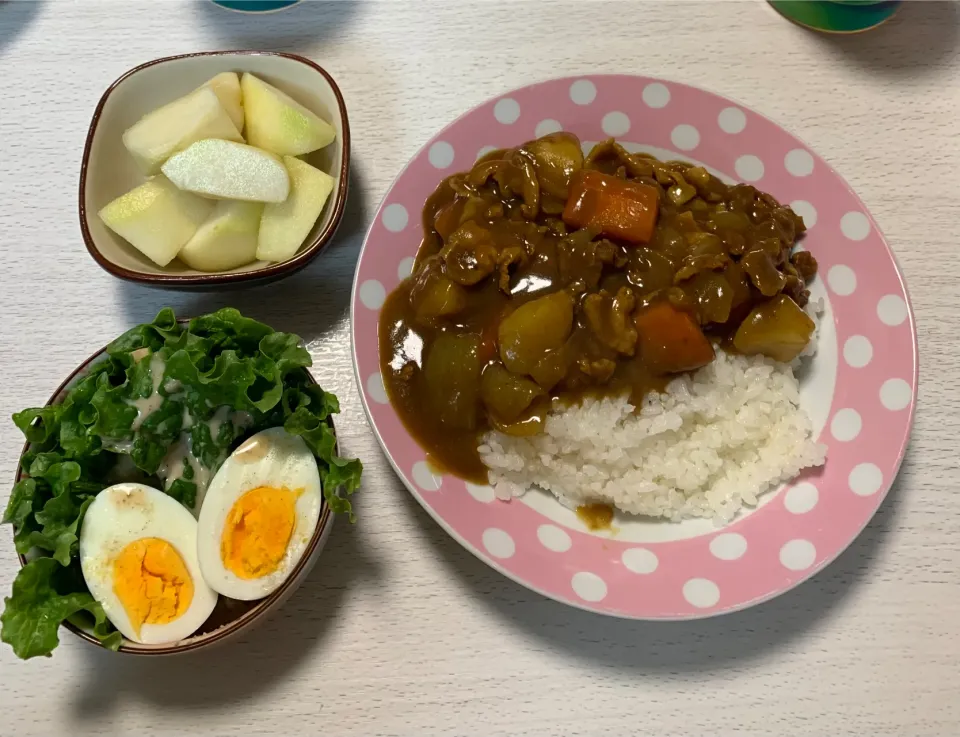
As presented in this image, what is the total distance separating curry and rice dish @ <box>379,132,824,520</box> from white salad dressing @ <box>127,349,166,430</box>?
0.58 metres

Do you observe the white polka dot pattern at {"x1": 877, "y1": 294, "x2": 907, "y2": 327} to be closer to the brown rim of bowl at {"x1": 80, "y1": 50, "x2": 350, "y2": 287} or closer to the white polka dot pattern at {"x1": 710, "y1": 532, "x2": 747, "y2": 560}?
the white polka dot pattern at {"x1": 710, "y1": 532, "x2": 747, "y2": 560}

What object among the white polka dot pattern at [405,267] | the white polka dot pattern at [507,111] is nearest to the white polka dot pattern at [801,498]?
the white polka dot pattern at [405,267]

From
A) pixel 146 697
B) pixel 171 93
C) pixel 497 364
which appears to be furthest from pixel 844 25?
pixel 146 697

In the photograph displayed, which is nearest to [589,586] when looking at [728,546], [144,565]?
[728,546]

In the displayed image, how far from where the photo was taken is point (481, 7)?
262 centimetres

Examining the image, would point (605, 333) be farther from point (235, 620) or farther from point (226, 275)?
point (235, 620)

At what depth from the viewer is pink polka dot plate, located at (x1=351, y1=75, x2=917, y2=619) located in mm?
1731

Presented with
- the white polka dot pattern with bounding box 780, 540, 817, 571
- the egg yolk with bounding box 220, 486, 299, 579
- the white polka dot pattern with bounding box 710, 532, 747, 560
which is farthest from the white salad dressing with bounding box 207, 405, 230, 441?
the white polka dot pattern with bounding box 780, 540, 817, 571

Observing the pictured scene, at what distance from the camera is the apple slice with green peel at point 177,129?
2020 millimetres

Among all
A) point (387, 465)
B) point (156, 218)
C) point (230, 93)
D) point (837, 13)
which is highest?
point (837, 13)

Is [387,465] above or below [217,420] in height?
below

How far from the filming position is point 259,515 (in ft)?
5.52

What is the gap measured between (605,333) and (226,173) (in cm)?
117

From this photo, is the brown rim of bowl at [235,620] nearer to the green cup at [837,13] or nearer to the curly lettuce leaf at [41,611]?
the curly lettuce leaf at [41,611]
